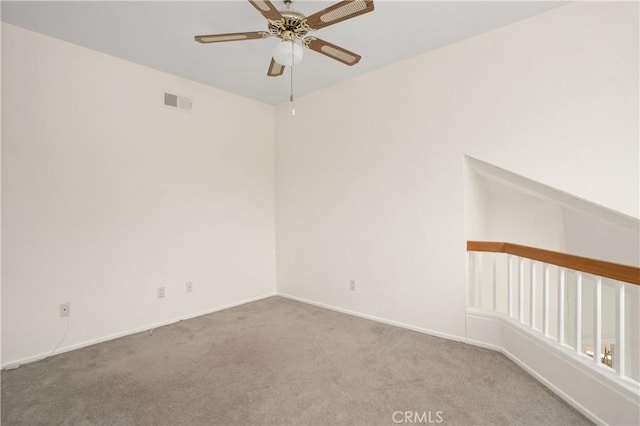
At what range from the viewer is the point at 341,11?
5.45 feet

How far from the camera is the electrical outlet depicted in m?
2.63

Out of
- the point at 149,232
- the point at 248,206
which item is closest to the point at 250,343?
the point at 149,232

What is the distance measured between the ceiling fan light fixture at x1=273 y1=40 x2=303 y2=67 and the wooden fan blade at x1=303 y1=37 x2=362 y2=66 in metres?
0.11

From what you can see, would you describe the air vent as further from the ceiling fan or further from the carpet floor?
the carpet floor

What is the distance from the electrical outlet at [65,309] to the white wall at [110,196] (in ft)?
0.13

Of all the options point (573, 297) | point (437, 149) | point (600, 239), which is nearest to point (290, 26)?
point (437, 149)

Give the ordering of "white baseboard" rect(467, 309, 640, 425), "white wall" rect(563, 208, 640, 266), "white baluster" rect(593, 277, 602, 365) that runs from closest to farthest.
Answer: "white baseboard" rect(467, 309, 640, 425) < "white baluster" rect(593, 277, 602, 365) < "white wall" rect(563, 208, 640, 266)

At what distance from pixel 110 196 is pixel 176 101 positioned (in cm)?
125

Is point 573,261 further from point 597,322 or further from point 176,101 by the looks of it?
point 176,101

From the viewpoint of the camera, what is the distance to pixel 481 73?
2.63 meters

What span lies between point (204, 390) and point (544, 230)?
13.7ft

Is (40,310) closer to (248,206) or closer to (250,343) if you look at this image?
(250,343)

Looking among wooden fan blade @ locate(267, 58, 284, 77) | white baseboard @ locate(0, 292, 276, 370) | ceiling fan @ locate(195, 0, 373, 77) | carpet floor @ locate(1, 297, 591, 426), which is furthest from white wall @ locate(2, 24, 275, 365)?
ceiling fan @ locate(195, 0, 373, 77)

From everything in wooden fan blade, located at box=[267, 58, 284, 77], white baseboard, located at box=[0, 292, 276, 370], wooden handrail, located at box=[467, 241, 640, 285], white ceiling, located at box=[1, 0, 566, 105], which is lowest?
white baseboard, located at box=[0, 292, 276, 370]
